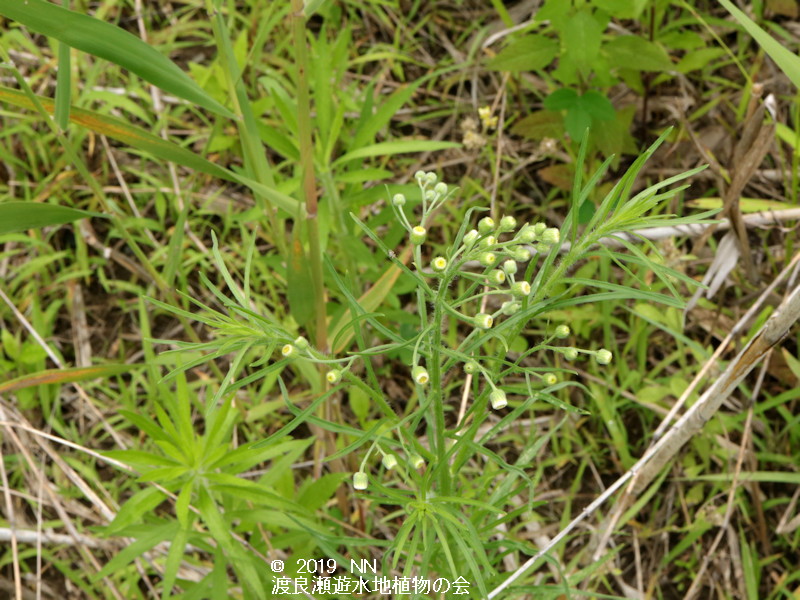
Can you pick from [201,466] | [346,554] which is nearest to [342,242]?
[201,466]

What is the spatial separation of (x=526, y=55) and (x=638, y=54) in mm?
383

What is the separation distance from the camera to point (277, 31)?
3301mm

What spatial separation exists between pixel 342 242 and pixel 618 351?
1.14 m

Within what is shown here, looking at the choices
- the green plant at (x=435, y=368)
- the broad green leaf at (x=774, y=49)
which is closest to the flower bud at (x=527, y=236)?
the green plant at (x=435, y=368)

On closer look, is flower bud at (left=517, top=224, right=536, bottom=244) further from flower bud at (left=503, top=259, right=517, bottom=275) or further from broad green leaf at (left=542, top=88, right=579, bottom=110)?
broad green leaf at (left=542, top=88, right=579, bottom=110)

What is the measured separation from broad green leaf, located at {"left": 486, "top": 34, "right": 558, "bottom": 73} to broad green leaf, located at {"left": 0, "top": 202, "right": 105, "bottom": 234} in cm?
153

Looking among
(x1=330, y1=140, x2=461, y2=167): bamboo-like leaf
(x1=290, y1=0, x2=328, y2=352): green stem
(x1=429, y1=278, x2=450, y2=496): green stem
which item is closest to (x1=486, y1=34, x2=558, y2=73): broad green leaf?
(x1=330, y1=140, x2=461, y2=167): bamboo-like leaf

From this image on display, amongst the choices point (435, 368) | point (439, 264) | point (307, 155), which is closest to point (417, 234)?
point (439, 264)

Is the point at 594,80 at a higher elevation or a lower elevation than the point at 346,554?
higher

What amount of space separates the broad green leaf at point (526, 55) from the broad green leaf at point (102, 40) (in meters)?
1.29

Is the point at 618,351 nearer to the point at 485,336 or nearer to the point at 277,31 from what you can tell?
the point at 485,336

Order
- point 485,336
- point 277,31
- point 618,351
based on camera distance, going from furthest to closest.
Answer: point 277,31, point 618,351, point 485,336

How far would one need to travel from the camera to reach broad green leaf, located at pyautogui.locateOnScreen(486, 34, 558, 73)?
2629mm

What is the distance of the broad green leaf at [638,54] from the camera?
2.56 m
